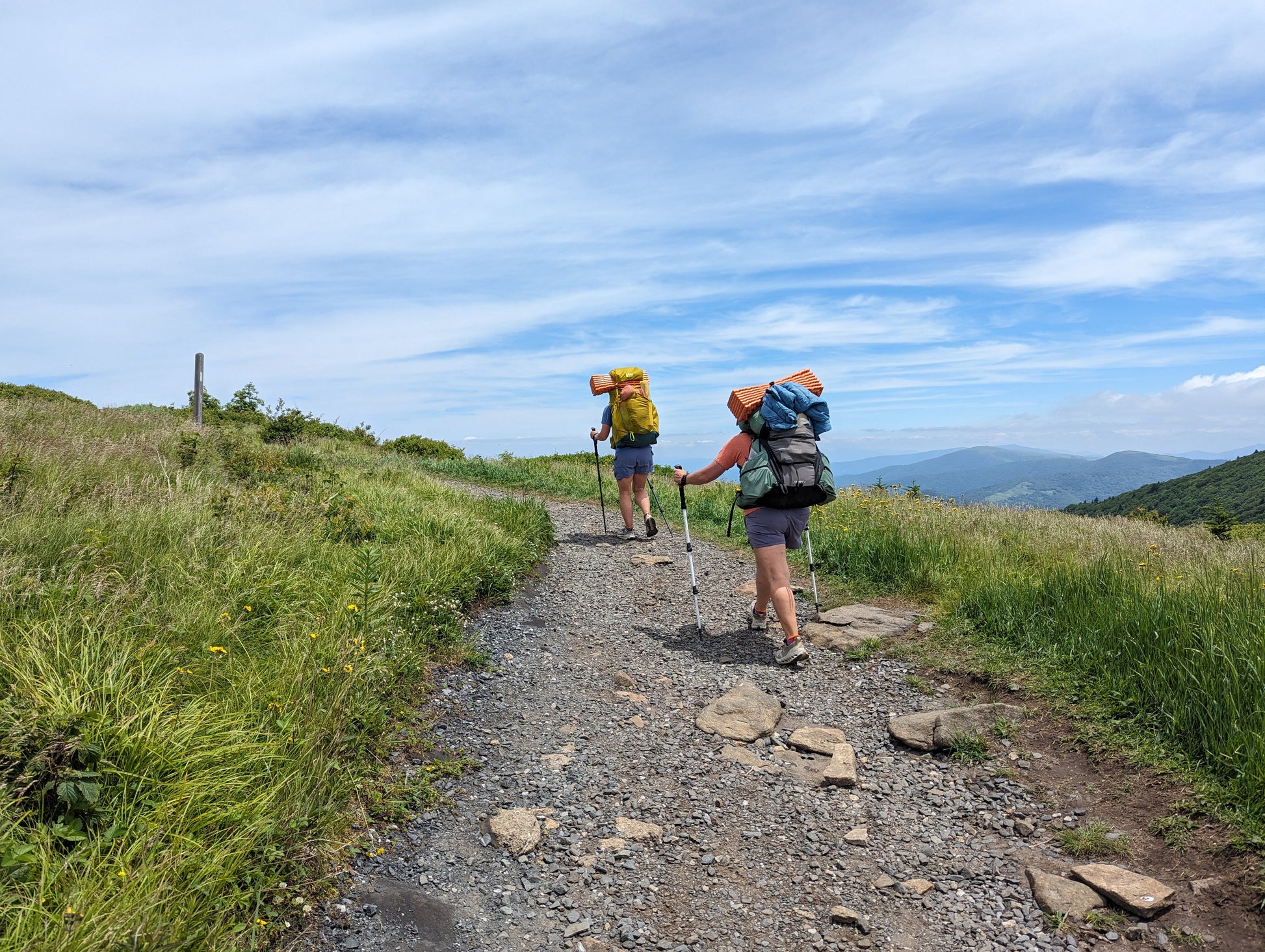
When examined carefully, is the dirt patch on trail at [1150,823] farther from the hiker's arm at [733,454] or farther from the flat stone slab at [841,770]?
the hiker's arm at [733,454]

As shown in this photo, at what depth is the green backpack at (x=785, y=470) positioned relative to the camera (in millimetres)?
6945

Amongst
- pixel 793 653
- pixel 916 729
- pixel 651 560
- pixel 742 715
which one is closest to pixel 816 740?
pixel 742 715

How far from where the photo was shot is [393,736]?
16.2 feet

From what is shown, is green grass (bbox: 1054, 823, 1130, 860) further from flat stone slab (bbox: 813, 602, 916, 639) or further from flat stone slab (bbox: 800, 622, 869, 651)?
flat stone slab (bbox: 813, 602, 916, 639)

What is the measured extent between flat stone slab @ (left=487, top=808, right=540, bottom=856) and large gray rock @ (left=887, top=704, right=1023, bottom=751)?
2.99 m

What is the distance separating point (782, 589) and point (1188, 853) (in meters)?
3.63

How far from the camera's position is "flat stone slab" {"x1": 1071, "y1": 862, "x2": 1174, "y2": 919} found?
12.4 ft

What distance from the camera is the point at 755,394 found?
23.7 feet

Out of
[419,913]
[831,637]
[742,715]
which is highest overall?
[831,637]

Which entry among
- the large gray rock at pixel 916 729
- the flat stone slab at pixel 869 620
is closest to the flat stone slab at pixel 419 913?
the large gray rock at pixel 916 729

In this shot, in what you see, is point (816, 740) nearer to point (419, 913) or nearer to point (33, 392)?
point (419, 913)

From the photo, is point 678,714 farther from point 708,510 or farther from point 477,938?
point 708,510

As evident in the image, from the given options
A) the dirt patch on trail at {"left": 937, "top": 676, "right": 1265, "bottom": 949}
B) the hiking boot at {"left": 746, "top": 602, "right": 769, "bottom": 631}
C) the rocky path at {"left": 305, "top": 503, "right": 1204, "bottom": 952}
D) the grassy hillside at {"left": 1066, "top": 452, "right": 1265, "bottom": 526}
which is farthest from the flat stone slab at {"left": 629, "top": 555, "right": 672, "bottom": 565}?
the grassy hillside at {"left": 1066, "top": 452, "right": 1265, "bottom": 526}

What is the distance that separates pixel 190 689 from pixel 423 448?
2200cm
